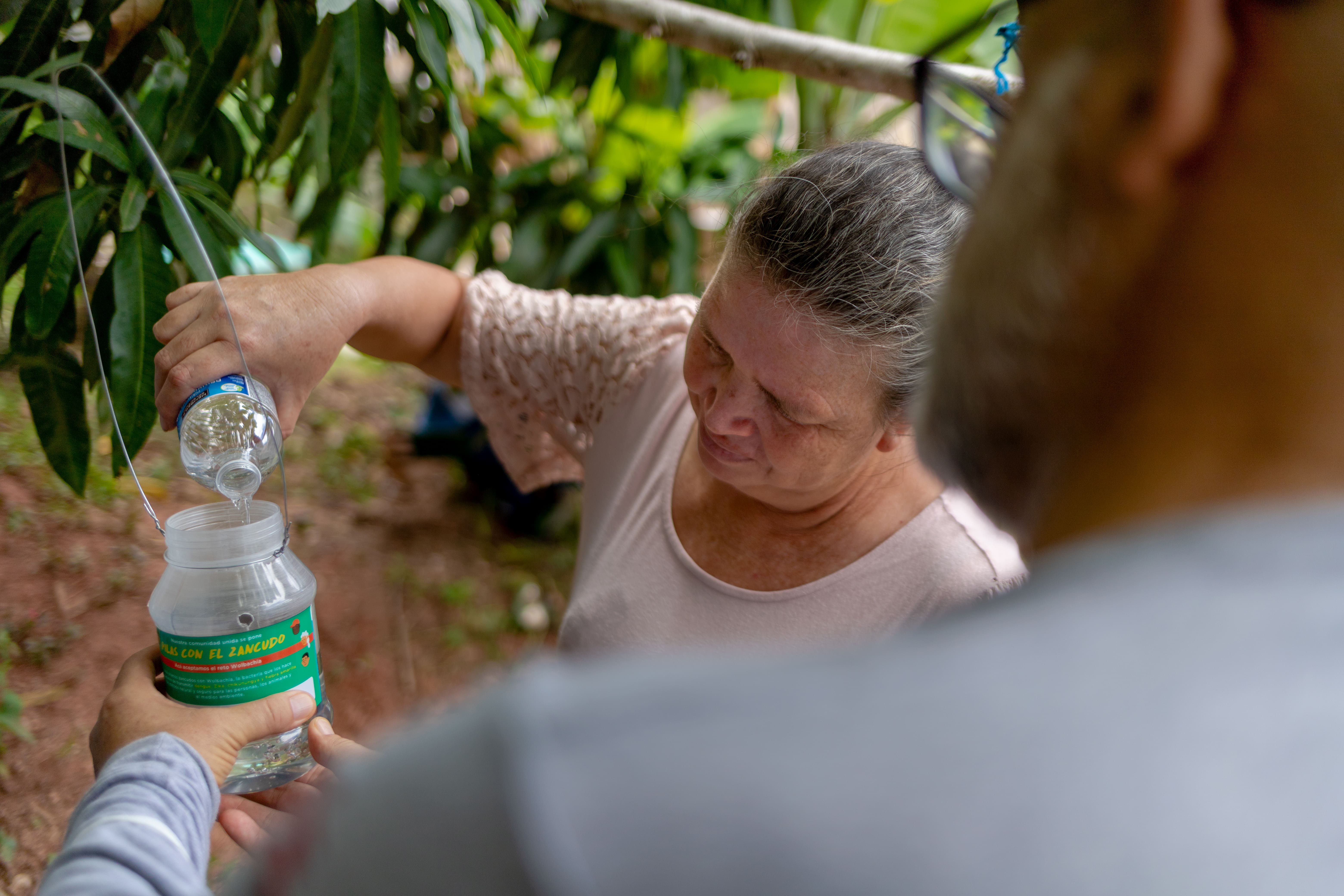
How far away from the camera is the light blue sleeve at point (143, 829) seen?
52 cm

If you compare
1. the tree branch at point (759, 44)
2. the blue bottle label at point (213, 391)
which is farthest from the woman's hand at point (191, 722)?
the tree branch at point (759, 44)

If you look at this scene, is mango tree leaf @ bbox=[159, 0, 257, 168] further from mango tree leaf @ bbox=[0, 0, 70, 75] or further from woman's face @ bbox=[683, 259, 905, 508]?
woman's face @ bbox=[683, 259, 905, 508]

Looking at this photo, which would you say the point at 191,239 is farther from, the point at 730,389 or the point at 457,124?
the point at 730,389

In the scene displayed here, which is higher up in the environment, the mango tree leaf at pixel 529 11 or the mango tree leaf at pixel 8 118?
the mango tree leaf at pixel 529 11

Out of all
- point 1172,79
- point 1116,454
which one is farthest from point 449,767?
point 1172,79

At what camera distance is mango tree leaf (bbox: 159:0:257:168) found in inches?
38.2

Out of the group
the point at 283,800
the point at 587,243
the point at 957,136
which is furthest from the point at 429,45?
the point at 587,243

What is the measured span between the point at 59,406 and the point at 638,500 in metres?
0.73

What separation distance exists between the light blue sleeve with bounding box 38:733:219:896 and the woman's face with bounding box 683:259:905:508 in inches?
25.4

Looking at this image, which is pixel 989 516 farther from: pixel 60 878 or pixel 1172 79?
pixel 60 878

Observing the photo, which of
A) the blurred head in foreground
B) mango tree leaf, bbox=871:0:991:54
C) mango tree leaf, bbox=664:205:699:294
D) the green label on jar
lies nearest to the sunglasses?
the blurred head in foreground

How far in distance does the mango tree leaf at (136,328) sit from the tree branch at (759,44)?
713 millimetres

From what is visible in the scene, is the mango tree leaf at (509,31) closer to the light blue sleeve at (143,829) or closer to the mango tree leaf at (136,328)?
the mango tree leaf at (136,328)

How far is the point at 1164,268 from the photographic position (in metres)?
0.38
